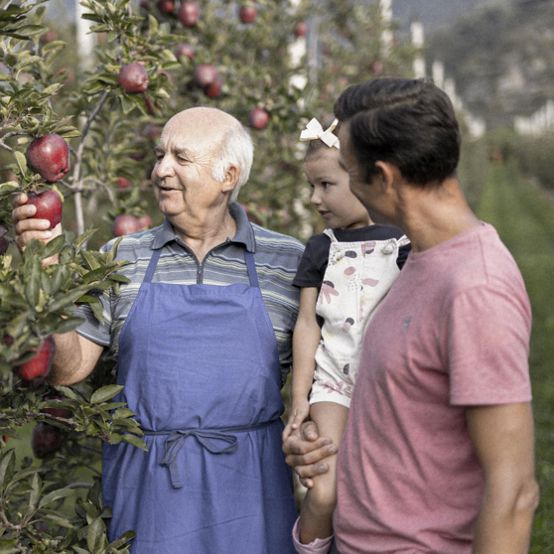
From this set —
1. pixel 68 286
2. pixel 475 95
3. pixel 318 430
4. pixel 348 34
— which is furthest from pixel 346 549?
pixel 475 95

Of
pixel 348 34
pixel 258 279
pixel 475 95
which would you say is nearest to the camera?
pixel 258 279

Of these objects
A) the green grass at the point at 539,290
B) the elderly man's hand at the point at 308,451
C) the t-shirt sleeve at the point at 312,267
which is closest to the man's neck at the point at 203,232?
the t-shirt sleeve at the point at 312,267

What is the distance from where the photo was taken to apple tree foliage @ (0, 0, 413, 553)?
6.44ft

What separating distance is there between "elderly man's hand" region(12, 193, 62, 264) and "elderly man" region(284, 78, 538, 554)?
0.74 m

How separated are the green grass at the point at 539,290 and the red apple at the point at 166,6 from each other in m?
2.76

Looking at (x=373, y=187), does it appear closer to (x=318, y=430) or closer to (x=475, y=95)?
(x=318, y=430)

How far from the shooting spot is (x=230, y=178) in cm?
243

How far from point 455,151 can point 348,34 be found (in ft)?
18.5

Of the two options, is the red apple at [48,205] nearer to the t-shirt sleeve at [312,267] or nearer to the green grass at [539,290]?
the t-shirt sleeve at [312,267]

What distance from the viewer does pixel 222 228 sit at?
2453mm

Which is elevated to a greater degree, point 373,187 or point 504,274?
point 373,187

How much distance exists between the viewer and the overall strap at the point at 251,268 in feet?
7.77

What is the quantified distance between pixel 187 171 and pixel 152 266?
25cm

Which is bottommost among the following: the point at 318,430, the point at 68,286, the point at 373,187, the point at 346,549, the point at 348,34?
the point at 346,549
